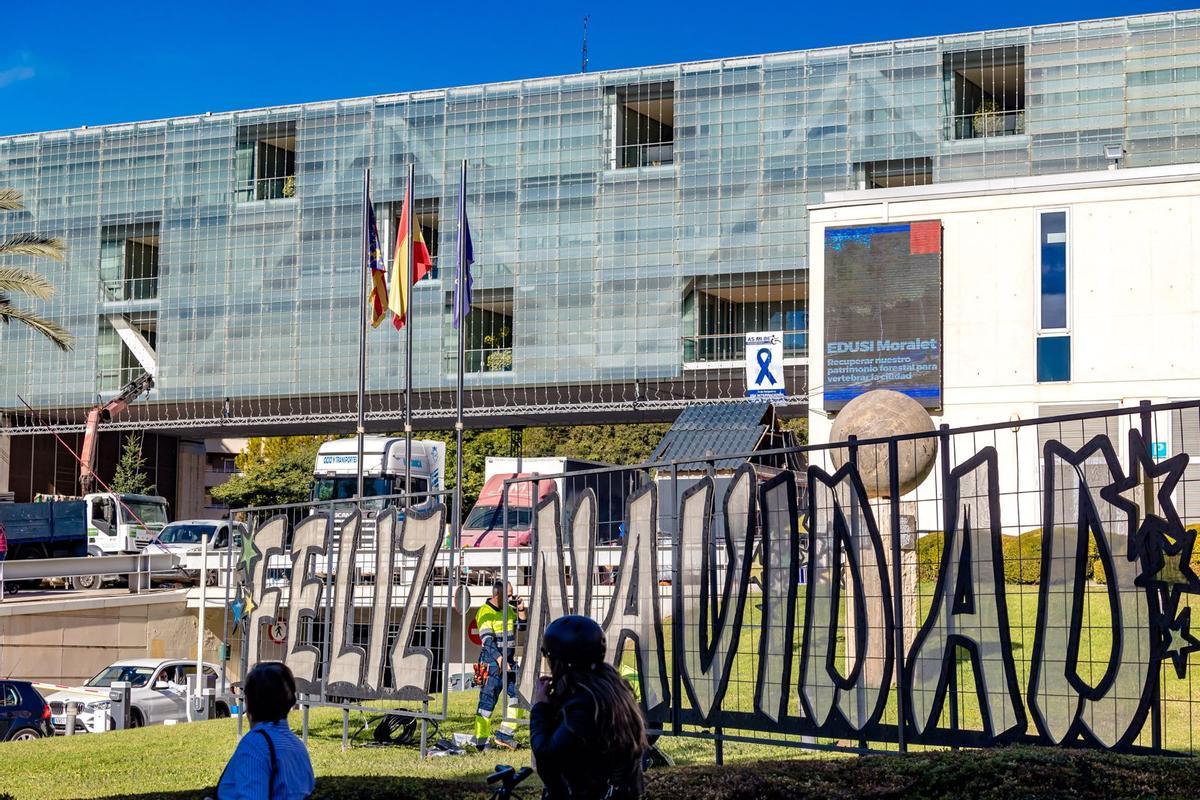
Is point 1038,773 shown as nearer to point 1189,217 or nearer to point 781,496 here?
point 781,496

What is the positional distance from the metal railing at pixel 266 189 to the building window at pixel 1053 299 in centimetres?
2995

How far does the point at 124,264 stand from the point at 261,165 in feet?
22.3

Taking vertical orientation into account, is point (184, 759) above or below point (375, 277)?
below

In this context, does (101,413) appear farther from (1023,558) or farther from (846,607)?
(1023,558)

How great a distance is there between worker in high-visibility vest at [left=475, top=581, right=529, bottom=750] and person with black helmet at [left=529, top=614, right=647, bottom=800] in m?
7.02

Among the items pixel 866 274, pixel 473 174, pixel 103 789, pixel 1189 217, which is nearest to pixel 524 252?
pixel 473 174

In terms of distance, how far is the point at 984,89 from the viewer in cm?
4872

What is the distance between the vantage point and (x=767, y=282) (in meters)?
48.7

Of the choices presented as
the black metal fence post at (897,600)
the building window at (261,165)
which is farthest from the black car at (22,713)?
the building window at (261,165)

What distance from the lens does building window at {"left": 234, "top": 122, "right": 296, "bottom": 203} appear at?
180 feet

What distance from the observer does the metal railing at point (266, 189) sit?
5500 cm

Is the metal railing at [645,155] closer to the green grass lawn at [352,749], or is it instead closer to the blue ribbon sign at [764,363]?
the blue ribbon sign at [764,363]

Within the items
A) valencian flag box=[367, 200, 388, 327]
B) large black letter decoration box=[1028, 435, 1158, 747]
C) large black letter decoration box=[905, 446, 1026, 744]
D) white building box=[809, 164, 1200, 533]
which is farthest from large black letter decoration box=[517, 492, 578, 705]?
white building box=[809, 164, 1200, 533]

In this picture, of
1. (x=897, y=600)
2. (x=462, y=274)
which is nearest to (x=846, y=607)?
(x=897, y=600)
